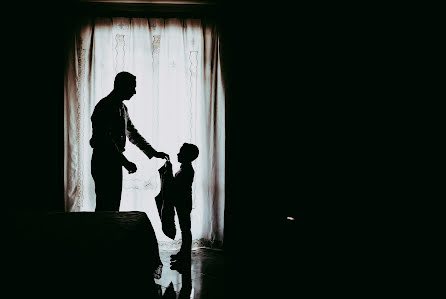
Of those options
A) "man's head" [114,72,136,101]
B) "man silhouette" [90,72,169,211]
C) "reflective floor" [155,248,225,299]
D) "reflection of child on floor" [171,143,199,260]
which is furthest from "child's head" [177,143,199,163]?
"reflective floor" [155,248,225,299]

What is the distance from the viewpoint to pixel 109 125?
2283 mm

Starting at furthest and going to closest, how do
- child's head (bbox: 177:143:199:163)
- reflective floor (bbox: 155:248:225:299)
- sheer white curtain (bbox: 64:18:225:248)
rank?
1. sheer white curtain (bbox: 64:18:225:248)
2. child's head (bbox: 177:143:199:163)
3. reflective floor (bbox: 155:248:225:299)

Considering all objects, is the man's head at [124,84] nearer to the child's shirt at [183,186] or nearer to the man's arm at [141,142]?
the man's arm at [141,142]

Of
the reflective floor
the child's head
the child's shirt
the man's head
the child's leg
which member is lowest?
the reflective floor

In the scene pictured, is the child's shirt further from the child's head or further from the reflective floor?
the reflective floor

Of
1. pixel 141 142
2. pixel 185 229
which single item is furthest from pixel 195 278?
pixel 141 142

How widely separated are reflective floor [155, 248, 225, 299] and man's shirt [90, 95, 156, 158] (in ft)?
2.91

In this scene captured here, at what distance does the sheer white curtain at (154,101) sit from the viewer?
10.8ft

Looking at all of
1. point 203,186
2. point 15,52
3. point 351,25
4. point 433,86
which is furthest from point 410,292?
point 15,52

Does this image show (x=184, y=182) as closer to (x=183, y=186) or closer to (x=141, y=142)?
(x=183, y=186)

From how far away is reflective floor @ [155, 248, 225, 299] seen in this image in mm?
2203

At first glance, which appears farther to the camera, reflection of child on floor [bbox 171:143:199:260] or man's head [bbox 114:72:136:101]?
reflection of child on floor [bbox 171:143:199:260]

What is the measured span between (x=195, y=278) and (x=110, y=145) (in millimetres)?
1021

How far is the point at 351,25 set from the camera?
3.11 metres
